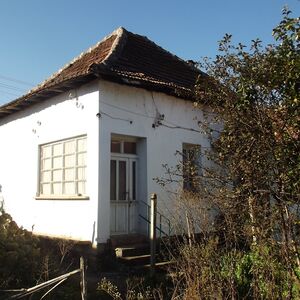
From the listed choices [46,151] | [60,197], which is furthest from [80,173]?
[46,151]

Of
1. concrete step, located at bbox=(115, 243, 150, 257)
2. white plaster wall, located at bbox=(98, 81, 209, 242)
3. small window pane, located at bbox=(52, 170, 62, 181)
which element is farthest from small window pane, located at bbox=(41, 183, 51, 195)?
concrete step, located at bbox=(115, 243, 150, 257)

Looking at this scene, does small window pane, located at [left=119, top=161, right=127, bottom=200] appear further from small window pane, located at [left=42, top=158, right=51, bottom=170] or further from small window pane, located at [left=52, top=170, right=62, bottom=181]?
small window pane, located at [left=42, top=158, right=51, bottom=170]

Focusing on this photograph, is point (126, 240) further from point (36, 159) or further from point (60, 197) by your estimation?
point (36, 159)

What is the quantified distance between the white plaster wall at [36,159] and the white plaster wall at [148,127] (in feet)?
0.78

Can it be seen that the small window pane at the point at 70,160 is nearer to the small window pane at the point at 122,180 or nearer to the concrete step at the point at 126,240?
the small window pane at the point at 122,180

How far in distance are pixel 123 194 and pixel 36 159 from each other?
136 inches

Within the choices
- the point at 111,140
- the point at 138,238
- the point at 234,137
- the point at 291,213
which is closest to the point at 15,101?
the point at 111,140

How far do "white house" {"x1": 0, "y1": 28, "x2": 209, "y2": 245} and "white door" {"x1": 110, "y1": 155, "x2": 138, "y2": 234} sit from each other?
0.09ft

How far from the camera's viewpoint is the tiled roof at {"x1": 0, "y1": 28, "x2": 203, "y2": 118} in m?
11.8

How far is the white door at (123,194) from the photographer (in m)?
12.2

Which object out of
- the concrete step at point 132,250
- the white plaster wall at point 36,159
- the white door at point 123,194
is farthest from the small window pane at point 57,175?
the concrete step at point 132,250

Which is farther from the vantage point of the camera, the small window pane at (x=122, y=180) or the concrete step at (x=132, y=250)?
the small window pane at (x=122, y=180)

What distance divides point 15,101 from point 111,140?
4.39m

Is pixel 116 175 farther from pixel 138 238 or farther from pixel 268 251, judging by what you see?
pixel 268 251
